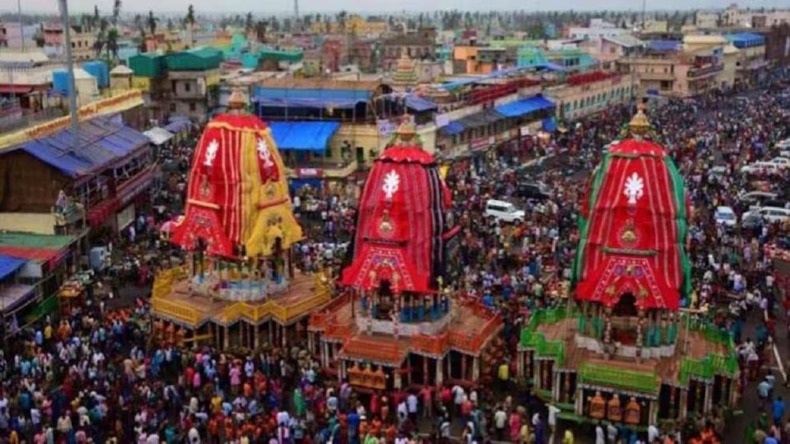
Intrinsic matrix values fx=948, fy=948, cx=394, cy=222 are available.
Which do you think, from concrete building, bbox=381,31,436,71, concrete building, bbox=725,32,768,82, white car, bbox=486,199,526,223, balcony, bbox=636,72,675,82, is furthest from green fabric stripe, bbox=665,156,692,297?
concrete building, bbox=381,31,436,71

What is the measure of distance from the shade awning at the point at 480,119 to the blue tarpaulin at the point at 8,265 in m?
32.3

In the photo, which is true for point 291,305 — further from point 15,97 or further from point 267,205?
point 15,97

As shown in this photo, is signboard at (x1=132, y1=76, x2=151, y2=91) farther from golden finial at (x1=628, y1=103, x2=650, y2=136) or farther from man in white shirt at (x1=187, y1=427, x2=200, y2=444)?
golden finial at (x1=628, y1=103, x2=650, y2=136)

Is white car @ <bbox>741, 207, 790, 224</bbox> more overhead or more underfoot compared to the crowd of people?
more overhead

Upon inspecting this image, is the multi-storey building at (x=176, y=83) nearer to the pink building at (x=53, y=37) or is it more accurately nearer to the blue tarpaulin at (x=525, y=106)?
the blue tarpaulin at (x=525, y=106)

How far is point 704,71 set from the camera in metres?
90.3

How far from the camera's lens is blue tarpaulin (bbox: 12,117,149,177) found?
34.8 m

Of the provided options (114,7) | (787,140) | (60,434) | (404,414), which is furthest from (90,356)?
(114,7)

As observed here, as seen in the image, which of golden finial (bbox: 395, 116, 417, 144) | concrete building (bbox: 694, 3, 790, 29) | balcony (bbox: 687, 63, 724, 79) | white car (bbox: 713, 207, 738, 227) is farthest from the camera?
concrete building (bbox: 694, 3, 790, 29)

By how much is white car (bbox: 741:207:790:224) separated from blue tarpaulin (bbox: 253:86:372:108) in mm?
19994

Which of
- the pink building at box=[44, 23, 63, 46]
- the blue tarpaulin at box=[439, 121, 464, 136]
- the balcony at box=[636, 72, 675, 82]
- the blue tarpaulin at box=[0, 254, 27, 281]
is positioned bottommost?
the blue tarpaulin at box=[0, 254, 27, 281]

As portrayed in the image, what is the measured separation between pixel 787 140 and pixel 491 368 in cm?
4308

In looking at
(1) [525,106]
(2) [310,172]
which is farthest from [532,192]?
(1) [525,106]

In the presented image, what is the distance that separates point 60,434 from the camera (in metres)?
21.6
